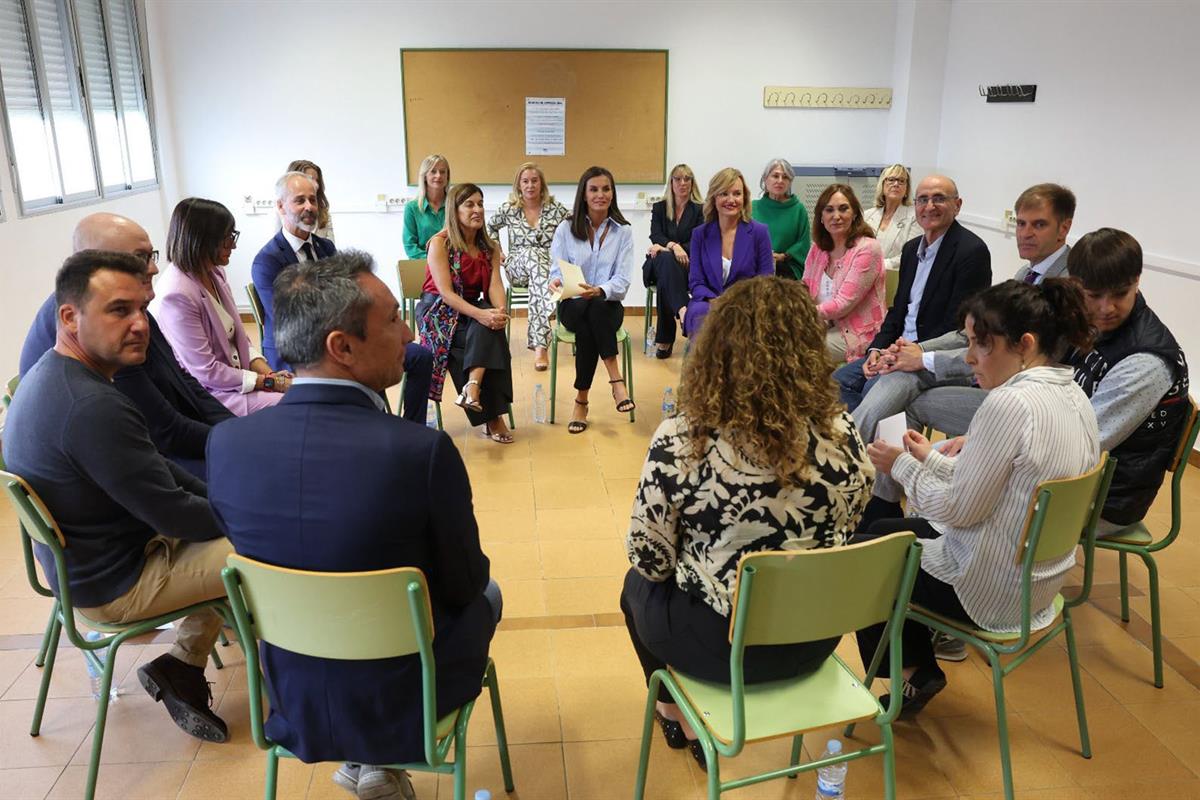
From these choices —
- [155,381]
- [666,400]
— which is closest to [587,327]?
[666,400]

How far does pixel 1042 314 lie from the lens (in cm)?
198

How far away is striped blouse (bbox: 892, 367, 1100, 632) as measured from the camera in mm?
1839

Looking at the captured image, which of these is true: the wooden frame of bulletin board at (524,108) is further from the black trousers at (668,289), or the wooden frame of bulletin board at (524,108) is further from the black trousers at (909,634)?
the black trousers at (909,634)

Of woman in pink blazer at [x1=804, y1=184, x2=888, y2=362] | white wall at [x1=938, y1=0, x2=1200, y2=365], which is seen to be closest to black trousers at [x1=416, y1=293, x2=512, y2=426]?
woman in pink blazer at [x1=804, y1=184, x2=888, y2=362]

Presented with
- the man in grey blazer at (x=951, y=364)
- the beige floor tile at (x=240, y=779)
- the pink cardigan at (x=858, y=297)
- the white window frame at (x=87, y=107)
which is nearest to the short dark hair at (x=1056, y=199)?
the man in grey blazer at (x=951, y=364)

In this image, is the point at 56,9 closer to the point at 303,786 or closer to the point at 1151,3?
the point at 303,786

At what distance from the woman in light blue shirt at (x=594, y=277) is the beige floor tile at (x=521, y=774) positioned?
8.07 ft

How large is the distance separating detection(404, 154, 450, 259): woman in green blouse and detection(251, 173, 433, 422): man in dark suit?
1697 mm

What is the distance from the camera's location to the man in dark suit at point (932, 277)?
3248 millimetres

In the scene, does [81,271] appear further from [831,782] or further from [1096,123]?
[1096,123]

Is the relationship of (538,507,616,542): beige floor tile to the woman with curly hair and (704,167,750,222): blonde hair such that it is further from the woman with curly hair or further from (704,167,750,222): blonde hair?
(704,167,750,222): blonde hair

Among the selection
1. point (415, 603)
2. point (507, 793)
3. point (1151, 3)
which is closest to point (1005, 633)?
point (507, 793)

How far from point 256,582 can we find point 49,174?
447 centimetres

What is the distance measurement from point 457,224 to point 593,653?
7.72 ft
